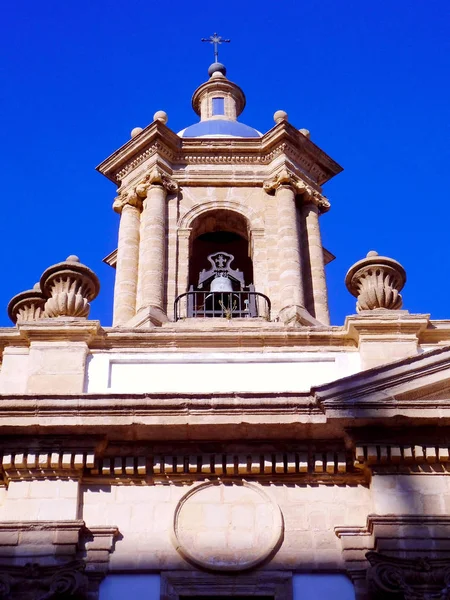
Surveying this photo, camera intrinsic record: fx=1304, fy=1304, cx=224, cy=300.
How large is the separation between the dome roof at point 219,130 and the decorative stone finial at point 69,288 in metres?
7.63

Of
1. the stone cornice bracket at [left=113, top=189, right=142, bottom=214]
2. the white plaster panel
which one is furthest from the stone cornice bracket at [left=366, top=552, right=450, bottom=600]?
the stone cornice bracket at [left=113, top=189, right=142, bottom=214]

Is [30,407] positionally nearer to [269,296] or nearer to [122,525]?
[122,525]

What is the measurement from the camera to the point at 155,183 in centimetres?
2098

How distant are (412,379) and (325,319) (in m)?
5.46

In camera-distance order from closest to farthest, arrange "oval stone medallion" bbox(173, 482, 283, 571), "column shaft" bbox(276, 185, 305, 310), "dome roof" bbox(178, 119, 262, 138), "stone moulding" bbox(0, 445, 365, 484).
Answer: "oval stone medallion" bbox(173, 482, 283, 571)
"stone moulding" bbox(0, 445, 365, 484)
"column shaft" bbox(276, 185, 305, 310)
"dome roof" bbox(178, 119, 262, 138)

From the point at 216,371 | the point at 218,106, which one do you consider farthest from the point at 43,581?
the point at 218,106

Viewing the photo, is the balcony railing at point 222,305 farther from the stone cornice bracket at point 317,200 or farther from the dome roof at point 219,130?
the dome roof at point 219,130

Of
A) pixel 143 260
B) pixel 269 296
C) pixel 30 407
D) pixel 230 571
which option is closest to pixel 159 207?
pixel 143 260

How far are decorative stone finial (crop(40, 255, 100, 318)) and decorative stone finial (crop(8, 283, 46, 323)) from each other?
2.79 ft

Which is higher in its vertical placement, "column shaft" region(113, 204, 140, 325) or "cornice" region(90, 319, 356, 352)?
"column shaft" region(113, 204, 140, 325)

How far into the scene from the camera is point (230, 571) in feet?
42.1

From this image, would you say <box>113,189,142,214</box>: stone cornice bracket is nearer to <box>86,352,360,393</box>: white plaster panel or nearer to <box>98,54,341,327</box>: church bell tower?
<box>98,54,341,327</box>: church bell tower

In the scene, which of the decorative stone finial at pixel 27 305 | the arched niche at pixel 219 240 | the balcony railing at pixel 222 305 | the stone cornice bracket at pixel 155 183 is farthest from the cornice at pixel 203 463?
the stone cornice bracket at pixel 155 183

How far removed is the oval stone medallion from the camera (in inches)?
510
